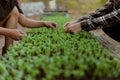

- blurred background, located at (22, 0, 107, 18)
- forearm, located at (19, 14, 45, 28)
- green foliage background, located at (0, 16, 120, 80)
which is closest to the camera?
green foliage background, located at (0, 16, 120, 80)

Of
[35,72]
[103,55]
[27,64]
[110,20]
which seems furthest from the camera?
[110,20]

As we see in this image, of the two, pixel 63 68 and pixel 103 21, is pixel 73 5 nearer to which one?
pixel 103 21

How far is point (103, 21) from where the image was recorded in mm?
3766

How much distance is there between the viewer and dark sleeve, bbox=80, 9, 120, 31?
12.1 feet

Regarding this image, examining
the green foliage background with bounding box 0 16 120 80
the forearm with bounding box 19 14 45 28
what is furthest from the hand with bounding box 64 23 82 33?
the green foliage background with bounding box 0 16 120 80

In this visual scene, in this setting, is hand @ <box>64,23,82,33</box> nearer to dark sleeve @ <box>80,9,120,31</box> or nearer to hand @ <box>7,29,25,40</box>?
dark sleeve @ <box>80,9,120,31</box>

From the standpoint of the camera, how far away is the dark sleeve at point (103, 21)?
3.70 meters

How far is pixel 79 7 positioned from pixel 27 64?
876 cm

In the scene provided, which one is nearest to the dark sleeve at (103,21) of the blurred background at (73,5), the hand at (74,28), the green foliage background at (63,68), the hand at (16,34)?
the hand at (74,28)

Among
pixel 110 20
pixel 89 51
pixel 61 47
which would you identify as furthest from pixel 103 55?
pixel 110 20

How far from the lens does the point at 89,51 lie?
2.67m

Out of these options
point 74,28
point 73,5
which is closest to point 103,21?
point 74,28

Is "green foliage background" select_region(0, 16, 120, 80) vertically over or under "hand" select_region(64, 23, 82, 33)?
under

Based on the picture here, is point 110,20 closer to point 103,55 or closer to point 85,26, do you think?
point 85,26
